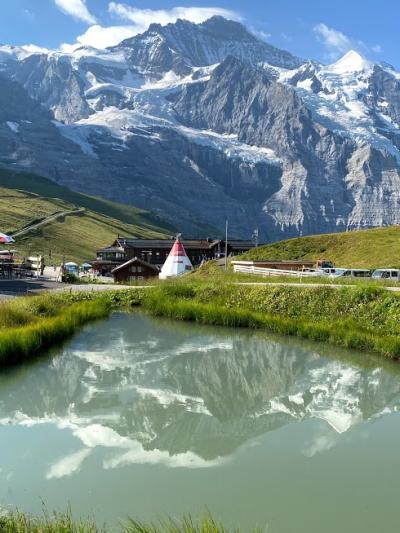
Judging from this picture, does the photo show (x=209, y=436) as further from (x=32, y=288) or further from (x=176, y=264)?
(x=176, y=264)

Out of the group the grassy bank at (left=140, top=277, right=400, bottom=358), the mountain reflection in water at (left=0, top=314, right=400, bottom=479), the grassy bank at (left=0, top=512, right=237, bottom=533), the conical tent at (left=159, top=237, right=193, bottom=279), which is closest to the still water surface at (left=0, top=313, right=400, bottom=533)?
Result: the mountain reflection in water at (left=0, top=314, right=400, bottom=479)

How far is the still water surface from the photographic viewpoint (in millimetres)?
13289

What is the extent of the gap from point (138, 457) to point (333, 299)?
2558cm

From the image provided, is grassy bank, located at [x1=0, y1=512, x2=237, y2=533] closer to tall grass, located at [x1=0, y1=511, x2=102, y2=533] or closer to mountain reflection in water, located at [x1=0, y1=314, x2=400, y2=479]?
tall grass, located at [x1=0, y1=511, x2=102, y2=533]

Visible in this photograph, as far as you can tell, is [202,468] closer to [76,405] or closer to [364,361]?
[76,405]

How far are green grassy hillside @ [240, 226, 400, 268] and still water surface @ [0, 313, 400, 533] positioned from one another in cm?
4112

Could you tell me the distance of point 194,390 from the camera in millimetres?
24094

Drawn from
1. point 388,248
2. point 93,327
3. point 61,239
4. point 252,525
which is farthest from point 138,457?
point 61,239

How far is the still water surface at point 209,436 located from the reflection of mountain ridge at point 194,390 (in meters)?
0.09

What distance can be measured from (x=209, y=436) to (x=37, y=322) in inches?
676

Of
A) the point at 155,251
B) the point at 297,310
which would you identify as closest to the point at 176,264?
the point at 297,310

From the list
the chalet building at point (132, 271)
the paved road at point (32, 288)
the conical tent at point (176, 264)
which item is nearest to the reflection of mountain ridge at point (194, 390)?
the paved road at point (32, 288)

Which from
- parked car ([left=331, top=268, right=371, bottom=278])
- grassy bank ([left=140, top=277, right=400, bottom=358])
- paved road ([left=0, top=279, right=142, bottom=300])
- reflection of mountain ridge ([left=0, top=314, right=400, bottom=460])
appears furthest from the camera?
parked car ([left=331, top=268, right=371, bottom=278])

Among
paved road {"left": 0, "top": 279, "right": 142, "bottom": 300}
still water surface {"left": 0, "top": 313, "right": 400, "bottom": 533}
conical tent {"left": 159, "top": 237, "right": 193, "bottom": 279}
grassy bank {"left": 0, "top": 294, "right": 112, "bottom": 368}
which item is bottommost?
still water surface {"left": 0, "top": 313, "right": 400, "bottom": 533}
